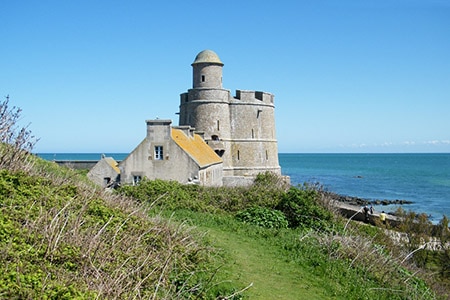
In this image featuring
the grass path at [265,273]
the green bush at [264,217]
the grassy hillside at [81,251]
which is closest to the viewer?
the grassy hillside at [81,251]

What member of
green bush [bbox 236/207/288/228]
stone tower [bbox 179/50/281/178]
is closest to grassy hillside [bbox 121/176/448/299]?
green bush [bbox 236/207/288/228]

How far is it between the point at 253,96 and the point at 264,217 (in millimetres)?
Result: 26822

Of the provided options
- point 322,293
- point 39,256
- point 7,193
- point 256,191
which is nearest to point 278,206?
point 256,191

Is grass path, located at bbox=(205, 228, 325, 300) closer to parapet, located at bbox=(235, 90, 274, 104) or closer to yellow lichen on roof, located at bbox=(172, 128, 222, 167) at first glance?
yellow lichen on roof, located at bbox=(172, 128, 222, 167)

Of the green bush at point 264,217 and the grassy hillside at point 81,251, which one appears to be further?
the green bush at point 264,217

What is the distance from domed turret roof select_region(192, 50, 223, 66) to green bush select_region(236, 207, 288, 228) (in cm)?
2498

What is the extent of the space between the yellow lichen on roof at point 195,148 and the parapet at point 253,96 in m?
8.42

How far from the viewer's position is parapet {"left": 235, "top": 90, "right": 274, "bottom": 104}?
4247 centimetres

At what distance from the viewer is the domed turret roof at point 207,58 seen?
1608 inches

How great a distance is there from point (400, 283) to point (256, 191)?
10.9m

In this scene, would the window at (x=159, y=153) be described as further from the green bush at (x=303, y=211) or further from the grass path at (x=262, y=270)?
the grass path at (x=262, y=270)

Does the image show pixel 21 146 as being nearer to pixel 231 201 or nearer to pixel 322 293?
pixel 322 293

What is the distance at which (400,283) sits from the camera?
10984mm

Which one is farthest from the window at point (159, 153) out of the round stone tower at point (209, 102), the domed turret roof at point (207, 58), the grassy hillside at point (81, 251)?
the grassy hillside at point (81, 251)
